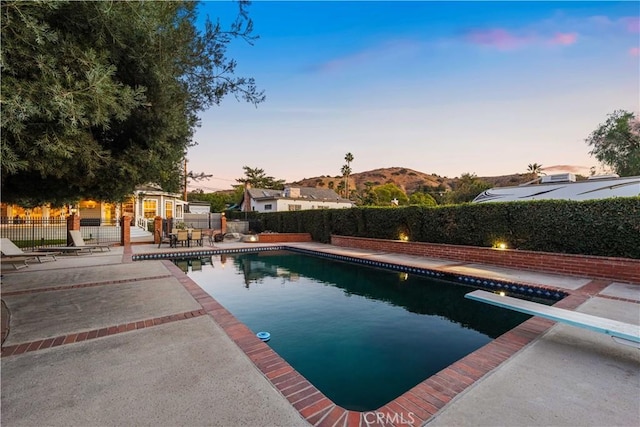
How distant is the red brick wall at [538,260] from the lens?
7199 millimetres

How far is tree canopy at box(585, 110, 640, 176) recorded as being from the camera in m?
22.2

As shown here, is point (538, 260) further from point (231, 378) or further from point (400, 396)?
point (231, 378)

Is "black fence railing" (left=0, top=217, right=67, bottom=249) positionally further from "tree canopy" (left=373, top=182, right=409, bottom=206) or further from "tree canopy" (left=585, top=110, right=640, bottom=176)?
"tree canopy" (left=585, top=110, right=640, bottom=176)

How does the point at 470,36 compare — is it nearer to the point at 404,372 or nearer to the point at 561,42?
the point at 561,42

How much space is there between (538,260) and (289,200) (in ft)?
94.6

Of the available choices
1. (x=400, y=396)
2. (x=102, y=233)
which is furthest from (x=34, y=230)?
(x=400, y=396)

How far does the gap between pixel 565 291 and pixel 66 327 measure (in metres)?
9.53

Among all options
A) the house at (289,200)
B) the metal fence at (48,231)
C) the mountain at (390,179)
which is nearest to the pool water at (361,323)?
the metal fence at (48,231)

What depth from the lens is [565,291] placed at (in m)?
6.27

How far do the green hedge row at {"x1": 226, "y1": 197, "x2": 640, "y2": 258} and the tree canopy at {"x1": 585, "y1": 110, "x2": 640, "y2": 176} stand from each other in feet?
69.5

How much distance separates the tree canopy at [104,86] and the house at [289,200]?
96.1 ft

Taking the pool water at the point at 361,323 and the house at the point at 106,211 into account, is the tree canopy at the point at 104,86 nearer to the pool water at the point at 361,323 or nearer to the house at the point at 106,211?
the pool water at the point at 361,323

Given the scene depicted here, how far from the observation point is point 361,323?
5.73 m

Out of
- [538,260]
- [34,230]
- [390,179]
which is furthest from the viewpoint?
[390,179]
